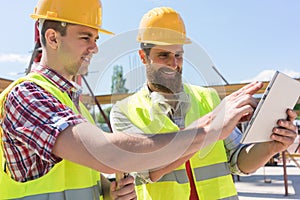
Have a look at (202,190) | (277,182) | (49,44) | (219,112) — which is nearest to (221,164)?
(202,190)

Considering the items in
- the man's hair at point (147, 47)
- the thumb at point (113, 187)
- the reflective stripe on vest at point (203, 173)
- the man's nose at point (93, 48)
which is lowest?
the reflective stripe on vest at point (203, 173)

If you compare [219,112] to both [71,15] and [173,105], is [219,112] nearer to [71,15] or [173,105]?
[173,105]

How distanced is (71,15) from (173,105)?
67 cm

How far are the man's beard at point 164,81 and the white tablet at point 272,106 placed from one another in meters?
0.44

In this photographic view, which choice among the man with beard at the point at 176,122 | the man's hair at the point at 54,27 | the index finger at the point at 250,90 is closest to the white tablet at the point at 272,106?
the index finger at the point at 250,90

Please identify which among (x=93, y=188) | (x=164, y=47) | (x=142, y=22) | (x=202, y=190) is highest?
(x=142, y=22)

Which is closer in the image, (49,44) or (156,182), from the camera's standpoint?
(49,44)

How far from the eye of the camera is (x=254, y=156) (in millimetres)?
1693

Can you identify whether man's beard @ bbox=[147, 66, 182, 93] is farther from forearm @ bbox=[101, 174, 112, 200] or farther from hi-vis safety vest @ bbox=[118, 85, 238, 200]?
forearm @ bbox=[101, 174, 112, 200]

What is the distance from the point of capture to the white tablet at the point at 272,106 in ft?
4.04

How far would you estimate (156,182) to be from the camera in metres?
1.61

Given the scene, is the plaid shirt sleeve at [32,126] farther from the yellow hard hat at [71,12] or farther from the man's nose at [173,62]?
the man's nose at [173,62]

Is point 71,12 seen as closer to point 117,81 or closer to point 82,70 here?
point 82,70

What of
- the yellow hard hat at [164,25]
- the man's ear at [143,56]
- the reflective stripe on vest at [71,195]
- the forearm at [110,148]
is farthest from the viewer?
the yellow hard hat at [164,25]
